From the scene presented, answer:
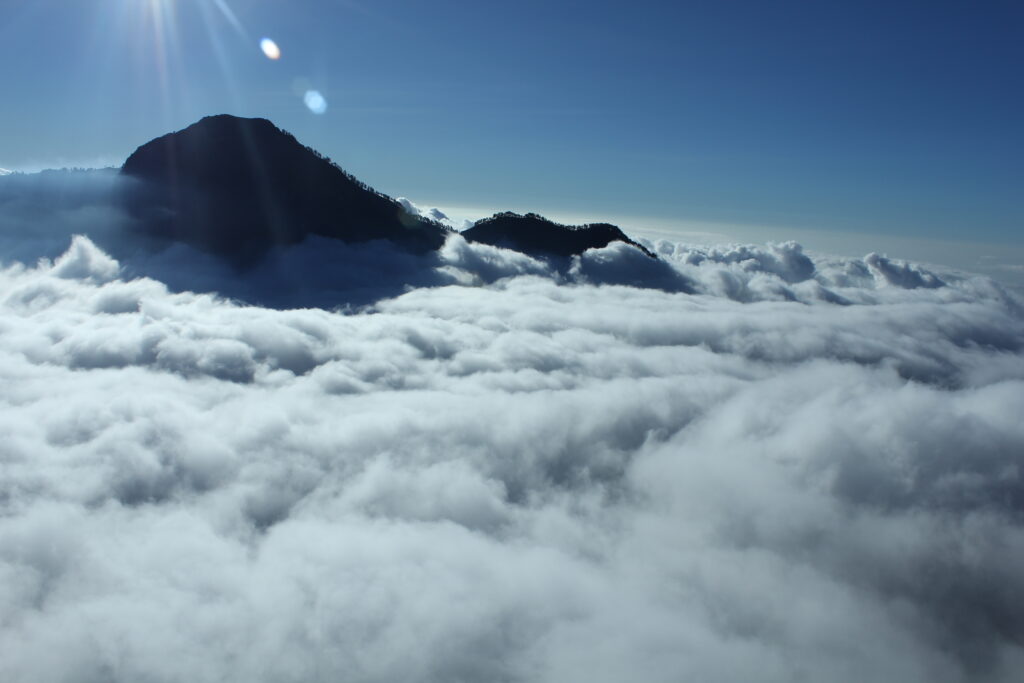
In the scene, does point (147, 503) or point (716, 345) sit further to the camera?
point (716, 345)

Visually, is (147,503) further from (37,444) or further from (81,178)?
(81,178)

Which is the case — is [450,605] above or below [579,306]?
below

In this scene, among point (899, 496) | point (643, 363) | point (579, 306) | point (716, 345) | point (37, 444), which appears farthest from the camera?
point (579, 306)

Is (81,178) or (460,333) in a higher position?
(81,178)

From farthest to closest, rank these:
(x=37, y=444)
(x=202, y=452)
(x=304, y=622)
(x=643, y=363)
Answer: (x=643, y=363), (x=202, y=452), (x=37, y=444), (x=304, y=622)

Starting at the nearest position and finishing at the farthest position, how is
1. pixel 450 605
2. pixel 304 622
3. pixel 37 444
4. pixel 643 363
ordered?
pixel 304 622 → pixel 450 605 → pixel 37 444 → pixel 643 363

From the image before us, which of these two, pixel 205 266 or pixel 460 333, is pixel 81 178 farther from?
pixel 460 333

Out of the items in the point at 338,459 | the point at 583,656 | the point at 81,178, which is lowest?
the point at 583,656

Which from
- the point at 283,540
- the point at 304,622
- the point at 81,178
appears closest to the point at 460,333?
the point at 283,540

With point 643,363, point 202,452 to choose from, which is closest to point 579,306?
point 643,363
